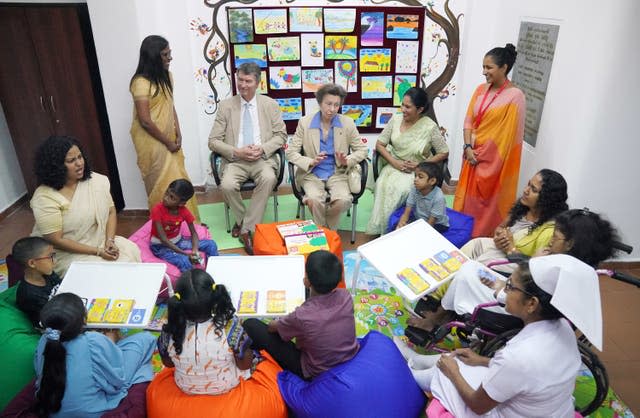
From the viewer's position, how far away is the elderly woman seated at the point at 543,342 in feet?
5.17

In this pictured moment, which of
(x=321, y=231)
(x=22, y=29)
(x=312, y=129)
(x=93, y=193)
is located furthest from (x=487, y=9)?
(x=22, y=29)

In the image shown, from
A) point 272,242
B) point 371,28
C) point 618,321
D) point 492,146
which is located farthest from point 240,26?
point 618,321

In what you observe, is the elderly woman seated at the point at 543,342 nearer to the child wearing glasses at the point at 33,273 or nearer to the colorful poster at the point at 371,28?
the child wearing glasses at the point at 33,273

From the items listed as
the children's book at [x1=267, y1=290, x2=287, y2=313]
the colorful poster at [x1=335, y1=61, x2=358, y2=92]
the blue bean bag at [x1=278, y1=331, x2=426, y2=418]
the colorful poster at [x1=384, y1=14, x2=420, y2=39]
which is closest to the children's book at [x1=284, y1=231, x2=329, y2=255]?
the children's book at [x1=267, y1=290, x2=287, y2=313]

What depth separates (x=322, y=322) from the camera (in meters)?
1.98

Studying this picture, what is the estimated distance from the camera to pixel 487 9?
14.1ft

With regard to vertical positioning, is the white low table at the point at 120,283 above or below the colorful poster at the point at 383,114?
below

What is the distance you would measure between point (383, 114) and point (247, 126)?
1.49 meters

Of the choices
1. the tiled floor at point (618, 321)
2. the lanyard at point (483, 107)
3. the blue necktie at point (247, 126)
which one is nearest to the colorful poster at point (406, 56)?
the lanyard at point (483, 107)

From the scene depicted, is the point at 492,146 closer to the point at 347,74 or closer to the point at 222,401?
the point at 347,74

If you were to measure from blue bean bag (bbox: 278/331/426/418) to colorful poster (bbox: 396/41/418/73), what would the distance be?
10.4 ft

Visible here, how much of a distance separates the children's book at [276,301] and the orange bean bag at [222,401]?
30cm

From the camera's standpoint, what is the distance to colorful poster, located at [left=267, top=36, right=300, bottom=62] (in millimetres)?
4340

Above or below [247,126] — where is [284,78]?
above
